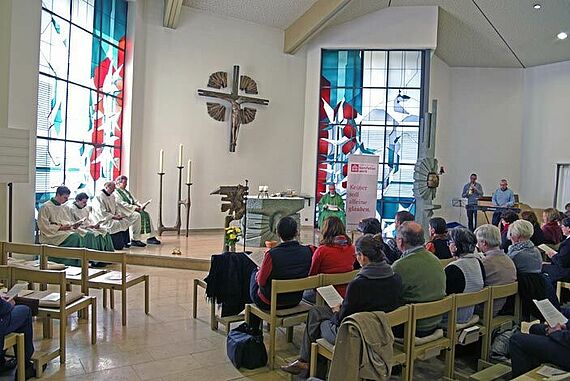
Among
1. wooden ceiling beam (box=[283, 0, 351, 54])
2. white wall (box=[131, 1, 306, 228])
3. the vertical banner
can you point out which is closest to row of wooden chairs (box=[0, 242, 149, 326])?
the vertical banner

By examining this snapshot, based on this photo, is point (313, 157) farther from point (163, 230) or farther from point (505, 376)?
point (505, 376)

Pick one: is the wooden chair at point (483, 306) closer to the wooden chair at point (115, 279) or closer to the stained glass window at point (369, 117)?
the wooden chair at point (115, 279)

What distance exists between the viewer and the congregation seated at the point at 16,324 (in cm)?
282

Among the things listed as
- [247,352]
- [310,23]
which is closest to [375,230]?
[247,352]

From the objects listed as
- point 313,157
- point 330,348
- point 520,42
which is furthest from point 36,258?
point 520,42

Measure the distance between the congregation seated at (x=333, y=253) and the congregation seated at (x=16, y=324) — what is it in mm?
1774

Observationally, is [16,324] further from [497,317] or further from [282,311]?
[497,317]

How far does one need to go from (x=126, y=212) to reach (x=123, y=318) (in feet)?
10.8

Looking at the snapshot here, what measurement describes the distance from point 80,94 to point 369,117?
5775 millimetres

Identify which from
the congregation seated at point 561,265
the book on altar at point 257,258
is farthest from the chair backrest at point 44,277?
the congregation seated at point 561,265

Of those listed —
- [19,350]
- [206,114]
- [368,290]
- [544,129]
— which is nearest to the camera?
[368,290]

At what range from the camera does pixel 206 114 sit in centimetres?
931

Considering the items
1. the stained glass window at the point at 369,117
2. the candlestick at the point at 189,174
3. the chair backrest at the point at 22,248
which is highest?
the stained glass window at the point at 369,117

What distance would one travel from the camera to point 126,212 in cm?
723
